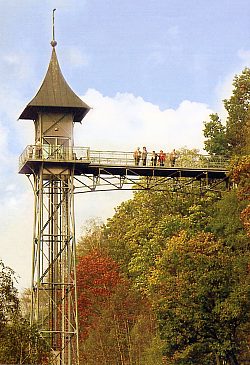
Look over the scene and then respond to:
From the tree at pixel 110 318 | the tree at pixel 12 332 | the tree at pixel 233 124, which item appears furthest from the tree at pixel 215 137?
the tree at pixel 12 332

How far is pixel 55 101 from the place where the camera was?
4841 cm

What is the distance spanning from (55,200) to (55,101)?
522cm

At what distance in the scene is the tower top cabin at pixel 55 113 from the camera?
47938mm

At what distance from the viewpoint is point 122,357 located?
63.3 metres

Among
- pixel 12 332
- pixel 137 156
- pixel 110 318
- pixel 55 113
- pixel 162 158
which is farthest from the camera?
pixel 110 318

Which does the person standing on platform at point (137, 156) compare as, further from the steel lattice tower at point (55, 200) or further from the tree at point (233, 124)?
the tree at point (233, 124)

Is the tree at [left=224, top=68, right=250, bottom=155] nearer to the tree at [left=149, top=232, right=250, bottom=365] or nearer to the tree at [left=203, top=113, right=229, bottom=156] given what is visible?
the tree at [left=203, top=113, right=229, bottom=156]

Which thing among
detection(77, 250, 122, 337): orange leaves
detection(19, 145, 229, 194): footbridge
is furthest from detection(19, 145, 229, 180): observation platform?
detection(77, 250, 122, 337): orange leaves

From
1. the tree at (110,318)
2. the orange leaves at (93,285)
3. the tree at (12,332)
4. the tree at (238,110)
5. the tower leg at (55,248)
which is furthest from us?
the orange leaves at (93,285)

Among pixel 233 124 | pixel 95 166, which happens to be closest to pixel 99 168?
pixel 95 166

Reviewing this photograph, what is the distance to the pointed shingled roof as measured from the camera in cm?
4819

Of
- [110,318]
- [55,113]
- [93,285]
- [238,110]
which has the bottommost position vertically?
[110,318]

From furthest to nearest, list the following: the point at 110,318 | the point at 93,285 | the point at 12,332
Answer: the point at 93,285 → the point at 110,318 → the point at 12,332

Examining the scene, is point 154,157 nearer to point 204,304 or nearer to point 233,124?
point 204,304
